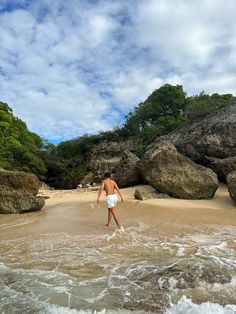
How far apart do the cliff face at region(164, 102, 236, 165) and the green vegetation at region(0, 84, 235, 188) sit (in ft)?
12.8

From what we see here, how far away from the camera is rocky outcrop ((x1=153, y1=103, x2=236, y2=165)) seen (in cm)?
1591

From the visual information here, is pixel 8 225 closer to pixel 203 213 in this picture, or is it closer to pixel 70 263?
pixel 70 263

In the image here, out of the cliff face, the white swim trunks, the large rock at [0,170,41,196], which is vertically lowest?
the white swim trunks

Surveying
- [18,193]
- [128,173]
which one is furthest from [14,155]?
[18,193]

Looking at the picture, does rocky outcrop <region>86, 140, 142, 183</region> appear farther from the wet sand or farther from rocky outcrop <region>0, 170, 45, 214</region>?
rocky outcrop <region>0, 170, 45, 214</region>

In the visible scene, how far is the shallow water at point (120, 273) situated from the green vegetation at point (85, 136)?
1537 cm

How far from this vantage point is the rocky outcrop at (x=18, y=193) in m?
11.4

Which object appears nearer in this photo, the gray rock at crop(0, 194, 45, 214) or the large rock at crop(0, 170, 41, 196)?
the gray rock at crop(0, 194, 45, 214)

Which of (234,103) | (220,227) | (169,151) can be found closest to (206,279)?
(220,227)

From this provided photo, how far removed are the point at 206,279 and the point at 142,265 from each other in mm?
1114

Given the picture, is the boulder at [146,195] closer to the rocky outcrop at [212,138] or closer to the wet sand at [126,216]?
the wet sand at [126,216]

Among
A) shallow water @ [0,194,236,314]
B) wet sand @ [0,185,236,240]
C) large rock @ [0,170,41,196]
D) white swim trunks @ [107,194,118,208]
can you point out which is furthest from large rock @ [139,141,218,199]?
shallow water @ [0,194,236,314]

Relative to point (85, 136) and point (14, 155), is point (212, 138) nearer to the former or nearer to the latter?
point (14, 155)

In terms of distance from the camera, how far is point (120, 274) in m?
5.35
